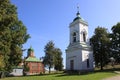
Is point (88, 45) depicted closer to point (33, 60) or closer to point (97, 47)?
point (97, 47)

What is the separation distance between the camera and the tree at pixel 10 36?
20.0 meters

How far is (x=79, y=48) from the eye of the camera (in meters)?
37.9

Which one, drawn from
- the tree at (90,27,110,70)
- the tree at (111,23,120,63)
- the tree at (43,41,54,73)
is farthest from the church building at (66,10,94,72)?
the tree at (43,41,54,73)

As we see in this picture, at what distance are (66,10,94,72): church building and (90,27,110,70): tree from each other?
2591mm

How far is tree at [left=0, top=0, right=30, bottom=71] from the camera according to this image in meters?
20.0

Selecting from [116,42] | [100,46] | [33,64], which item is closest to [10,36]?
[100,46]

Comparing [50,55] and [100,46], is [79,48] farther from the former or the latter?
[50,55]

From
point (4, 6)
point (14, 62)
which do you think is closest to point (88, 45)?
point (14, 62)

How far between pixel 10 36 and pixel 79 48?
16.8 m

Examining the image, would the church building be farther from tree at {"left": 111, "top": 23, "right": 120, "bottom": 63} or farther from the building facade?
the building facade

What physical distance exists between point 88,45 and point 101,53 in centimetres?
364

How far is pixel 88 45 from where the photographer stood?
39.7m

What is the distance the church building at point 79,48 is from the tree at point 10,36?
10.5 meters

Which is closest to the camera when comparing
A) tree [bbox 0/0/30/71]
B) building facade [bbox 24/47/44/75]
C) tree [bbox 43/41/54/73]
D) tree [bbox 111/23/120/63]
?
tree [bbox 0/0/30/71]
